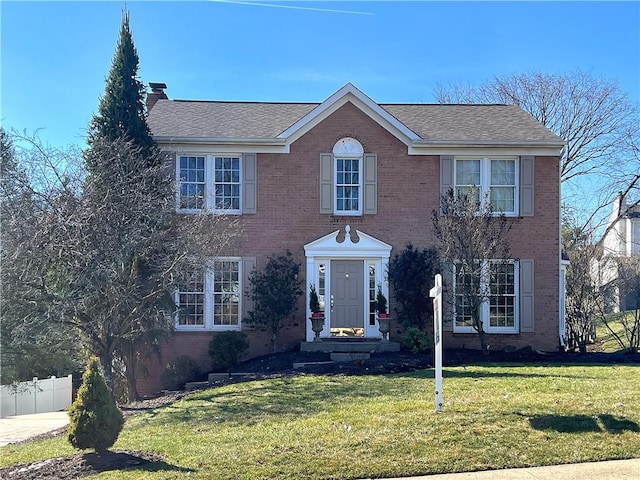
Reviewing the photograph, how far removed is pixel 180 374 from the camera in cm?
1697

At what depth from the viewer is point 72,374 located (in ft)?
84.4

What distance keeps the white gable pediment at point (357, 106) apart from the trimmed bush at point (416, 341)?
521cm

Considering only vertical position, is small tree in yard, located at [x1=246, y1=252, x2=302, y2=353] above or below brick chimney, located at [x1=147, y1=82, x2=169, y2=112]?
below

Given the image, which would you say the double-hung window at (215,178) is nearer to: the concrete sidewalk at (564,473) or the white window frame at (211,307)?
the white window frame at (211,307)

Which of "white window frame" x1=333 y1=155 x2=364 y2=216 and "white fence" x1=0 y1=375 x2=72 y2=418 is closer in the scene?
"white window frame" x1=333 y1=155 x2=364 y2=216

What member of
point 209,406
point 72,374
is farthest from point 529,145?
point 72,374

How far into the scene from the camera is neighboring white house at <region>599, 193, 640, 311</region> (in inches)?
853

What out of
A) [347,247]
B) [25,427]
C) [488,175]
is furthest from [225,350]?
[488,175]

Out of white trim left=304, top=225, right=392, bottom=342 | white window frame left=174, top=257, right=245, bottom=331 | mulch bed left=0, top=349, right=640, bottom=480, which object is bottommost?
mulch bed left=0, top=349, right=640, bottom=480

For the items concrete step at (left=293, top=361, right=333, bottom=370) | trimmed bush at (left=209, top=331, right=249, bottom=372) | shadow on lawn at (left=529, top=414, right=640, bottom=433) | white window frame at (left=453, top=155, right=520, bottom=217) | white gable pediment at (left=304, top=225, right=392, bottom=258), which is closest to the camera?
shadow on lawn at (left=529, top=414, right=640, bottom=433)

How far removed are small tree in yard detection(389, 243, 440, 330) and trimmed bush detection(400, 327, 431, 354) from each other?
0.94 meters

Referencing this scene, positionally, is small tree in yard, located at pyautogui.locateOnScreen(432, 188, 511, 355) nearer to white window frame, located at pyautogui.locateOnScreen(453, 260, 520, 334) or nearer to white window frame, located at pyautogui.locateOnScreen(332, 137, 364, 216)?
white window frame, located at pyautogui.locateOnScreen(453, 260, 520, 334)

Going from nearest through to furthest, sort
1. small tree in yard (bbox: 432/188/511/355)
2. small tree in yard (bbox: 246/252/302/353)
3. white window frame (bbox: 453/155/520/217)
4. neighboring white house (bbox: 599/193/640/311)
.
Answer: small tree in yard (bbox: 432/188/511/355) < small tree in yard (bbox: 246/252/302/353) < white window frame (bbox: 453/155/520/217) < neighboring white house (bbox: 599/193/640/311)

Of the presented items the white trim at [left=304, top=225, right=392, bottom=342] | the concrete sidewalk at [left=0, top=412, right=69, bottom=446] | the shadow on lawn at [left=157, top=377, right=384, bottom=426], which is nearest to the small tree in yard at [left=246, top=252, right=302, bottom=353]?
the white trim at [left=304, top=225, right=392, bottom=342]
